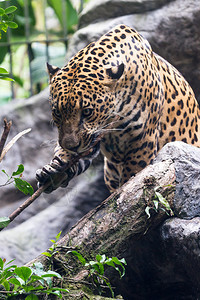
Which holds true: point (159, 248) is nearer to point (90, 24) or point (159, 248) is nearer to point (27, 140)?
point (27, 140)

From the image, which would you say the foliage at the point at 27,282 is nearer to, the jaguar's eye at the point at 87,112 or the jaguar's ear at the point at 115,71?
the jaguar's eye at the point at 87,112

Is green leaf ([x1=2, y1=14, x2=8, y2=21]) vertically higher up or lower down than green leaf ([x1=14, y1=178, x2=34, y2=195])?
higher up

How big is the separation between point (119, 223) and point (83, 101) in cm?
107

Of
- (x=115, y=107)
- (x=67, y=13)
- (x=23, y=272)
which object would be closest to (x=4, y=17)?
(x=115, y=107)

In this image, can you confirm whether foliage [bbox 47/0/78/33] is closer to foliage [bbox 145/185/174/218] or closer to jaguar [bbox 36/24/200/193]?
jaguar [bbox 36/24/200/193]

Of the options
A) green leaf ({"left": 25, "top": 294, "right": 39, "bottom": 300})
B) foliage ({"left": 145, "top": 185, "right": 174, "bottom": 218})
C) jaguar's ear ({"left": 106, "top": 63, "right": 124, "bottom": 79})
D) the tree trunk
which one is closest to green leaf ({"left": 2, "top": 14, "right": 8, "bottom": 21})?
jaguar's ear ({"left": 106, "top": 63, "right": 124, "bottom": 79})

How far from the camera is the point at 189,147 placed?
3.94m

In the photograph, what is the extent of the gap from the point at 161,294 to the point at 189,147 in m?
1.34

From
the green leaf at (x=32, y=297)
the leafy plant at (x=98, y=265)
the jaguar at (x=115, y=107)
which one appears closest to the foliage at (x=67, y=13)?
the jaguar at (x=115, y=107)

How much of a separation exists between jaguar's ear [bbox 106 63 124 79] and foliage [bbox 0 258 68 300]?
1.81 m

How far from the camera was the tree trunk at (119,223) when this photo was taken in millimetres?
3395

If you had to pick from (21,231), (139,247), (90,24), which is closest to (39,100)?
(90,24)

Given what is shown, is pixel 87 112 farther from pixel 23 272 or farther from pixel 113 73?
pixel 23 272

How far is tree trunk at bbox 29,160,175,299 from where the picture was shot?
339 centimetres
